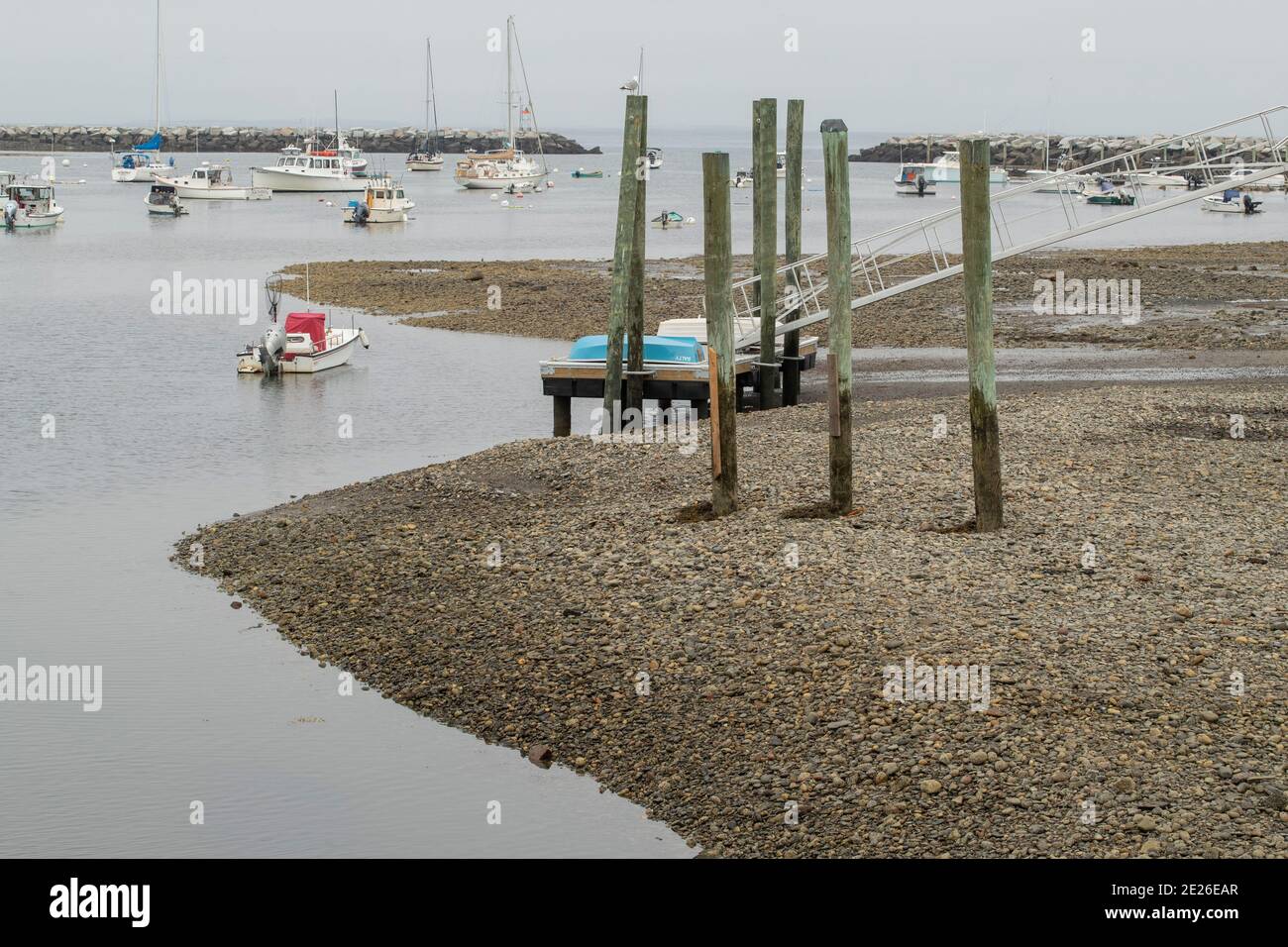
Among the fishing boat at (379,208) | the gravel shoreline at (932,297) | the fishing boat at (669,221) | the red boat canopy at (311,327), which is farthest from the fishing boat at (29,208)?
the red boat canopy at (311,327)

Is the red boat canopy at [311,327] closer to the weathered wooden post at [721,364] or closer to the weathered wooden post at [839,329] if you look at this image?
the weathered wooden post at [721,364]

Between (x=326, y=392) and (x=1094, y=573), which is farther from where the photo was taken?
(x=326, y=392)

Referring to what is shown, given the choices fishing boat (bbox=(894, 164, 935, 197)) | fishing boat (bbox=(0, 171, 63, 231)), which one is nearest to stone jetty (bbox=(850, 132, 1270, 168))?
fishing boat (bbox=(894, 164, 935, 197))

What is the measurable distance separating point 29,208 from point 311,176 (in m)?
39.9

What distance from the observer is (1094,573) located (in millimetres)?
11836

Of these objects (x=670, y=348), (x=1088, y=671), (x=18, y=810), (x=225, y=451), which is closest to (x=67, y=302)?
(x=225, y=451)

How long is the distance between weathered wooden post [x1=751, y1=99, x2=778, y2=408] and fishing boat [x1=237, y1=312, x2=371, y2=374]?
421 inches

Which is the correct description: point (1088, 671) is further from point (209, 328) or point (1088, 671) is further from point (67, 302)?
point (67, 302)

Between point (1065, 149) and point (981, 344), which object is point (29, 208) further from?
point (1065, 149)

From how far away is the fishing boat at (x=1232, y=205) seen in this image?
82.6 m

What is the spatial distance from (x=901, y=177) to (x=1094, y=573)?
116 metres

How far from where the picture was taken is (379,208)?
254 ft

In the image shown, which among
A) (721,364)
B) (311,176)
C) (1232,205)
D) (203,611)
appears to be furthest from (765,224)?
(311,176)

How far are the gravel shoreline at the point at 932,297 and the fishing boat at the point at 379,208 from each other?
26.3 meters
